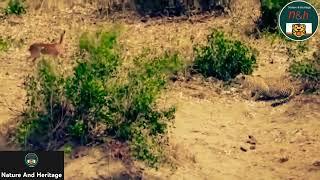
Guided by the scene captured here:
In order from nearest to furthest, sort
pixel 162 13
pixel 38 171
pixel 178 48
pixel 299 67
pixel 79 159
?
pixel 38 171 → pixel 79 159 → pixel 299 67 → pixel 178 48 → pixel 162 13

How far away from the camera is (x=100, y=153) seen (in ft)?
17.7

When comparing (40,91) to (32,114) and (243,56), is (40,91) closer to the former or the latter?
(32,114)

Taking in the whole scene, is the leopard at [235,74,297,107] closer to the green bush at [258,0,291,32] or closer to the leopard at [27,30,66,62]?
the green bush at [258,0,291,32]

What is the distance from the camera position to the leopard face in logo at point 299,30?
6.82m

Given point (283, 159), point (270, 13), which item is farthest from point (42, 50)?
point (283, 159)

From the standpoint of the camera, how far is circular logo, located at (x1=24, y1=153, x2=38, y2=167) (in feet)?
16.3

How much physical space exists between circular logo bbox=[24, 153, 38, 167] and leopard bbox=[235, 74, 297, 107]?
2316mm

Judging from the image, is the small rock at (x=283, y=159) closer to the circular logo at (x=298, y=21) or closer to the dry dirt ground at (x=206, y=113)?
the dry dirt ground at (x=206, y=113)

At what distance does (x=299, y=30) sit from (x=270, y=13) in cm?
77

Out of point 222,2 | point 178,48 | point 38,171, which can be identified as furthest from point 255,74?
point 38,171

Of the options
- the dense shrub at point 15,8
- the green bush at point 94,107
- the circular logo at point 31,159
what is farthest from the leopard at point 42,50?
the circular logo at point 31,159

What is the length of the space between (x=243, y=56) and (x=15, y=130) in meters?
2.41

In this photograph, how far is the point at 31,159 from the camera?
16.4 feet

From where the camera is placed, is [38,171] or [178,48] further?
[178,48]
